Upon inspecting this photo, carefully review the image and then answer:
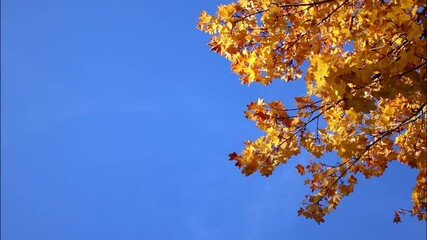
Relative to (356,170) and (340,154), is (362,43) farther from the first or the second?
(356,170)

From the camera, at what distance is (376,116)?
483 centimetres

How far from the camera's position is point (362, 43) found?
427 centimetres

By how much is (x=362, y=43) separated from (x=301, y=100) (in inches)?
42.3

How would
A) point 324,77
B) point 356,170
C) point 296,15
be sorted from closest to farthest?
point 324,77 < point 296,15 < point 356,170

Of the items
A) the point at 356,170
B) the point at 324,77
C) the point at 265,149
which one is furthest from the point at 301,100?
the point at 356,170

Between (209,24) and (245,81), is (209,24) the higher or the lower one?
the higher one

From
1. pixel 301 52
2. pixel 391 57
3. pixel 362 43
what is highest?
pixel 301 52

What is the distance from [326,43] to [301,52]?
62cm

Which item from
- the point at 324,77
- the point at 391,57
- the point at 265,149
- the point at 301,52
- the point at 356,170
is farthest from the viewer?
the point at 356,170

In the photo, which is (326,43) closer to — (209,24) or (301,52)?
(301,52)

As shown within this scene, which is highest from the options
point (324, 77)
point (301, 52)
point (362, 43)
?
point (301, 52)

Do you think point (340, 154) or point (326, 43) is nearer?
point (340, 154)

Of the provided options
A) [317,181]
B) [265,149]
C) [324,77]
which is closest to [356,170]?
[317,181]

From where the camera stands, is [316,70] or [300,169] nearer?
[316,70]
